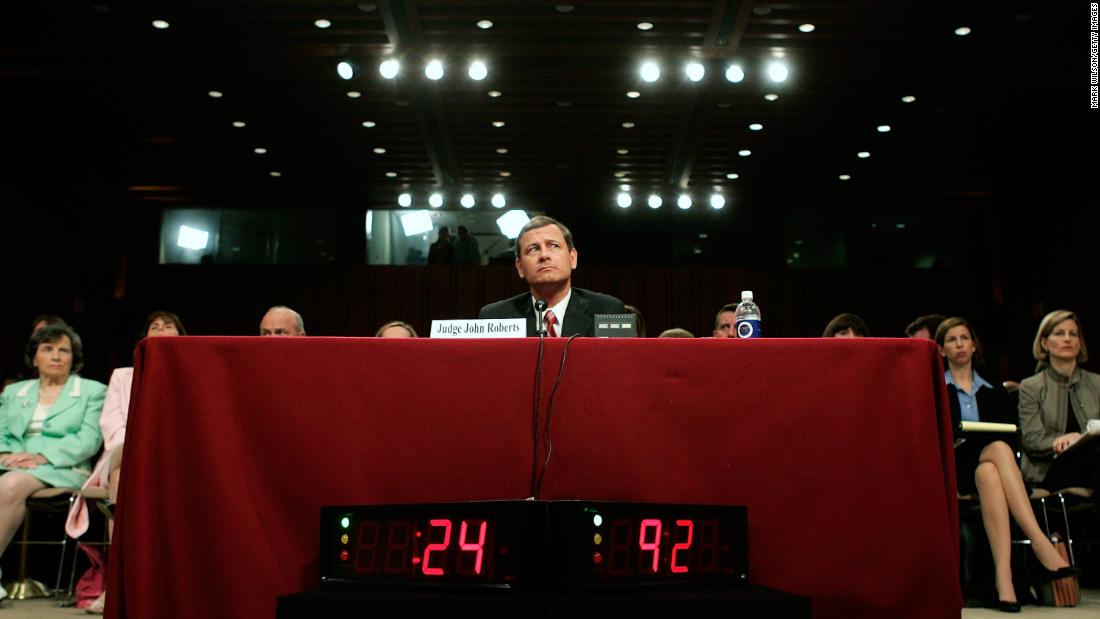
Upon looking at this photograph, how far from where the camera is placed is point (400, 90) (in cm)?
694

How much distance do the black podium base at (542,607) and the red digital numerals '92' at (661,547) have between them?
100 mm

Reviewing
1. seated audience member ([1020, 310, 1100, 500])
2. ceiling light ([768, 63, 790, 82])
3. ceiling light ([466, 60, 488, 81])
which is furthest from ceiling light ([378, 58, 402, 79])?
seated audience member ([1020, 310, 1100, 500])

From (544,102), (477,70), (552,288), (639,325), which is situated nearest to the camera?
(552,288)

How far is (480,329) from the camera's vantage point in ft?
6.33

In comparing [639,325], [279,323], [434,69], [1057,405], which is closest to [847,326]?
[639,325]

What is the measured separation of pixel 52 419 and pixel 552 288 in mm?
2552

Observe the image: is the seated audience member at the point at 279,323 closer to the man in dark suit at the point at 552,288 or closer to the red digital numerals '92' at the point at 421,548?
the man in dark suit at the point at 552,288

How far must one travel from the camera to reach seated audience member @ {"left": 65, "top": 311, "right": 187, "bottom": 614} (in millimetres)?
3539

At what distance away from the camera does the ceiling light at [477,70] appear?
645 cm

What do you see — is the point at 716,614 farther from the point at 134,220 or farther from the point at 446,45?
the point at 134,220

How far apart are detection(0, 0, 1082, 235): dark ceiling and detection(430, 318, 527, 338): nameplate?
428cm

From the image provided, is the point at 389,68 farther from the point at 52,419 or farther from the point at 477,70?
the point at 52,419

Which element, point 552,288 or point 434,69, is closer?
point 552,288

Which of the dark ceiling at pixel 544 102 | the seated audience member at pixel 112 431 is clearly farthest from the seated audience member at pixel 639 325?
the dark ceiling at pixel 544 102
